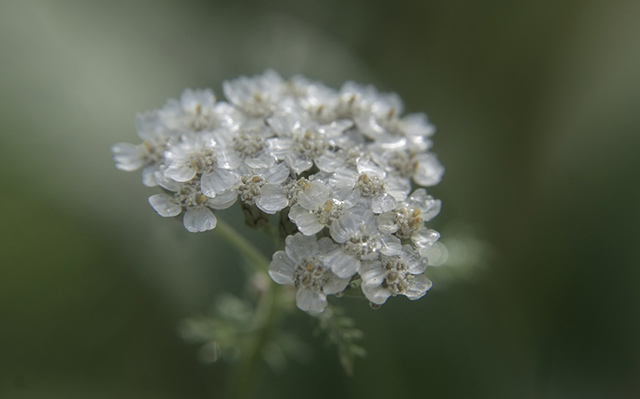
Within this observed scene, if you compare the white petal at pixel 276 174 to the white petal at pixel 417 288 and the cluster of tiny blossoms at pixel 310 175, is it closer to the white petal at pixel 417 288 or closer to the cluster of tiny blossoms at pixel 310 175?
the cluster of tiny blossoms at pixel 310 175

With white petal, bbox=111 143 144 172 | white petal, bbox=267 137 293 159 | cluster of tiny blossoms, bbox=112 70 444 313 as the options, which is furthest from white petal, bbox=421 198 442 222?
white petal, bbox=111 143 144 172

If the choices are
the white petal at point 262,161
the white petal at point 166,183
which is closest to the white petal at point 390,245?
the white petal at point 262,161

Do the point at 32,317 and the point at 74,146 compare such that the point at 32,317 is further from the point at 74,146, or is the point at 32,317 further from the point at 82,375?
the point at 74,146

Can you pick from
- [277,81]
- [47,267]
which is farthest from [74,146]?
[277,81]

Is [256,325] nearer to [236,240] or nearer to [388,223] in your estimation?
[236,240]

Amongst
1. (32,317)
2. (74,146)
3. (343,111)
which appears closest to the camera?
(343,111)

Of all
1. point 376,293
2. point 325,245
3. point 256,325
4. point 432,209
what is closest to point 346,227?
point 325,245
